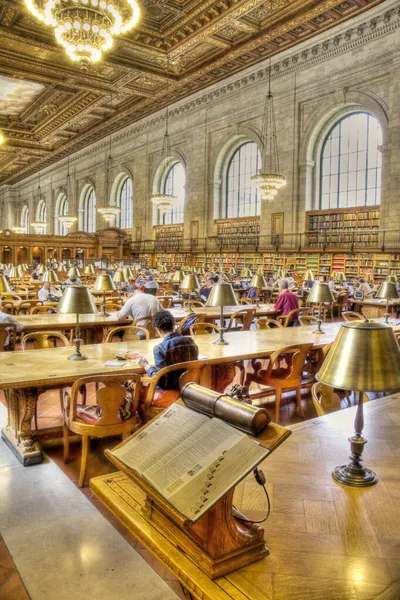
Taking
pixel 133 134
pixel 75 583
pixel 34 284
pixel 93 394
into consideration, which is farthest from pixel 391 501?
pixel 133 134

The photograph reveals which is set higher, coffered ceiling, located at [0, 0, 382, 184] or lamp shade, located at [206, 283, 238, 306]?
coffered ceiling, located at [0, 0, 382, 184]

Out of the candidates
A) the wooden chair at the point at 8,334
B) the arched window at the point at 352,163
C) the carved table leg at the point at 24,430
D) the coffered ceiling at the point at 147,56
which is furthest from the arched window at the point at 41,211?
the carved table leg at the point at 24,430

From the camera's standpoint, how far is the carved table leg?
12.1 feet

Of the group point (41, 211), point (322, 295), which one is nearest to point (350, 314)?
point (322, 295)

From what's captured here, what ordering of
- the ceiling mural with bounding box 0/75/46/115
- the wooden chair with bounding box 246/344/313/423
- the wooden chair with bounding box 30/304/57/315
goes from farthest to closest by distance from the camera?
the ceiling mural with bounding box 0/75/46/115, the wooden chair with bounding box 30/304/57/315, the wooden chair with bounding box 246/344/313/423

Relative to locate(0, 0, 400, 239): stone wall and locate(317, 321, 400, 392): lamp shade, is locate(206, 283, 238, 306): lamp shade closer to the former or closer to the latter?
locate(317, 321, 400, 392): lamp shade

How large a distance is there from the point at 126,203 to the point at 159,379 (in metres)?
26.0

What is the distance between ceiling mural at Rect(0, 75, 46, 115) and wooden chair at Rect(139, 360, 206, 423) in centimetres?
1744

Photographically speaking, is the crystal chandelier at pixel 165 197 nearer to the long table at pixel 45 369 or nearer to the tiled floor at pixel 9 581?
the long table at pixel 45 369

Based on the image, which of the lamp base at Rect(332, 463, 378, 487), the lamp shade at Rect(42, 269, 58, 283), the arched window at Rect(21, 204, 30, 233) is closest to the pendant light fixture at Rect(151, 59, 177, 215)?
the lamp shade at Rect(42, 269, 58, 283)

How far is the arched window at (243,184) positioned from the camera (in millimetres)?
20500

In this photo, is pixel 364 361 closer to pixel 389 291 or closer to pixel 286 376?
pixel 286 376

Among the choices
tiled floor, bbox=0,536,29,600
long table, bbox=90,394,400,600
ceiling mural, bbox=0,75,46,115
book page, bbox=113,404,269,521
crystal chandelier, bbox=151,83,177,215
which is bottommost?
tiled floor, bbox=0,536,29,600

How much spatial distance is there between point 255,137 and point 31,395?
1736 centimetres
